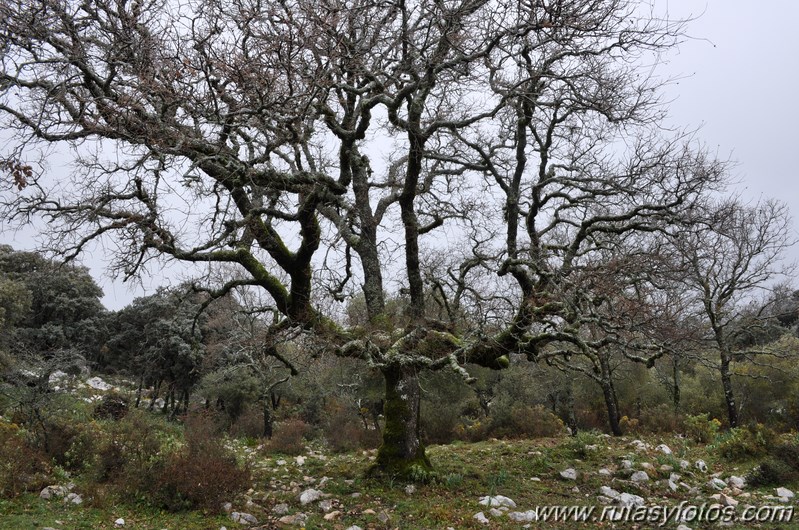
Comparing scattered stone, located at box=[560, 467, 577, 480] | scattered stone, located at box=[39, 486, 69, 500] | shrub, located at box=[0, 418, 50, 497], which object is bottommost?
scattered stone, located at box=[560, 467, 577, 480]

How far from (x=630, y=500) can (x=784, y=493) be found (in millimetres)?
2270

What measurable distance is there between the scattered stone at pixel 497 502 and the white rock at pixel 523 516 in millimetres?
352

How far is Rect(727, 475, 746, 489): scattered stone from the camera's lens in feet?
26.3

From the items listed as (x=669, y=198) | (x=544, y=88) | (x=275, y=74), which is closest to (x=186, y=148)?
(x=275, y=74)

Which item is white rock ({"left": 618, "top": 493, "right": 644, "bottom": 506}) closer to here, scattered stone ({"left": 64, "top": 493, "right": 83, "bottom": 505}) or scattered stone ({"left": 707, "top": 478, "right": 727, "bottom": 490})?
scattered stone ({"left": 707, "top": 478, "right": 727, "bottom": 490})

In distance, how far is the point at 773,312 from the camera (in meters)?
18.8

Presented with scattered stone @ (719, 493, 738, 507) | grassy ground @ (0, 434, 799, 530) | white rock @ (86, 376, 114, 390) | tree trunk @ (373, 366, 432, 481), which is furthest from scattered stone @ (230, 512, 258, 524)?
white rock @ (86, 376, 114, 390)

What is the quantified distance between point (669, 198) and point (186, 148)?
7.13 meters

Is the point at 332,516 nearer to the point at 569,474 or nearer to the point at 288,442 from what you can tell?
the point at 569,474

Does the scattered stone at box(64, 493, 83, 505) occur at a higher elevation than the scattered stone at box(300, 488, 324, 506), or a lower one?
higher

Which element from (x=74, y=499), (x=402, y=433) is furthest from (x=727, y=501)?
(x=74, y=499)

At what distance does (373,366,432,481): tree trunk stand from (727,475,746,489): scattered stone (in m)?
4.83

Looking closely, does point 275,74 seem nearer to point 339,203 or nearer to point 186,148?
point 186,148

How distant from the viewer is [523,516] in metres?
6.56
